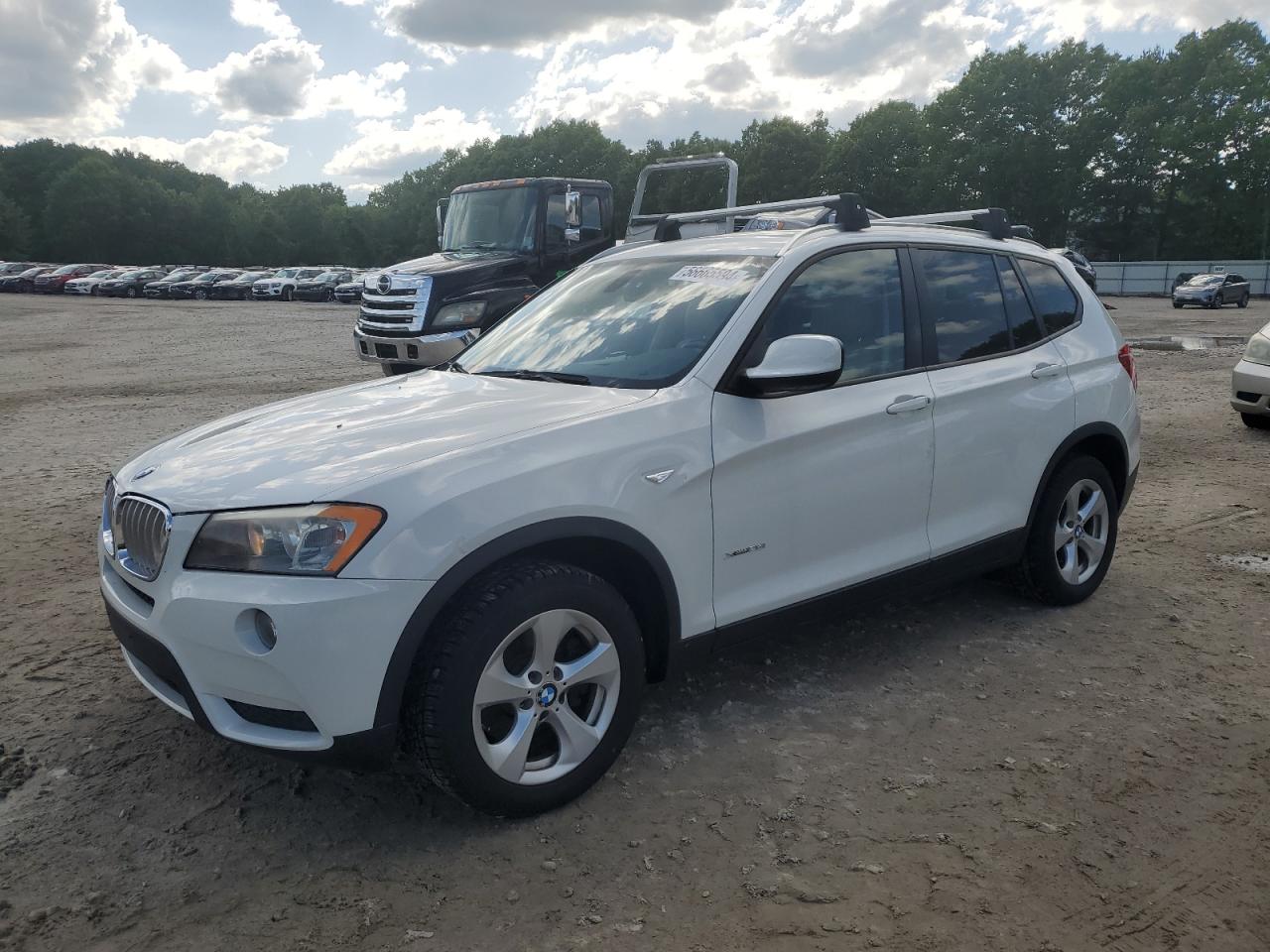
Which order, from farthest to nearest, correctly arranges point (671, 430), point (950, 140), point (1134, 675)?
point (950, 140) < point (1134, 675) < point (671, 430)

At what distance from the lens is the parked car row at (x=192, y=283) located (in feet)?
171

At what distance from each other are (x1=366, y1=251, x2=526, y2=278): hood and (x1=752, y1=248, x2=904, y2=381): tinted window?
336 inches

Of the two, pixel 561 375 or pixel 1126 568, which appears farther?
pixel 1126 568

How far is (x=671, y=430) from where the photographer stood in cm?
325

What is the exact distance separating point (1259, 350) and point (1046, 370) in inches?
243

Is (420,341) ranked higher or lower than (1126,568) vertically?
higher

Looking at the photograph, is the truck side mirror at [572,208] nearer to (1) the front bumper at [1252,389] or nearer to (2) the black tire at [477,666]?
(1) the front bumper at [1252,389]

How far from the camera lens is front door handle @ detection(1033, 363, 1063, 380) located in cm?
451

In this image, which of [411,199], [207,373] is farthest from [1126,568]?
[411,199]

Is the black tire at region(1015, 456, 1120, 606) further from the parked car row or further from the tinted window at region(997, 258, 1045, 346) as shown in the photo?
the parked car row

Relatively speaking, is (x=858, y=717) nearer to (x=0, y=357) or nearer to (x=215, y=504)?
(x=215, y=504)

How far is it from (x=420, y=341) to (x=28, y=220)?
104 m

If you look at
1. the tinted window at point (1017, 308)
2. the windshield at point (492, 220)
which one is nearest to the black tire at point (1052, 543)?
the tinted window at point (1017, 308)

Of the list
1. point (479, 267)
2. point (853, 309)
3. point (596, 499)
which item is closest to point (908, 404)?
point (853, 309)
